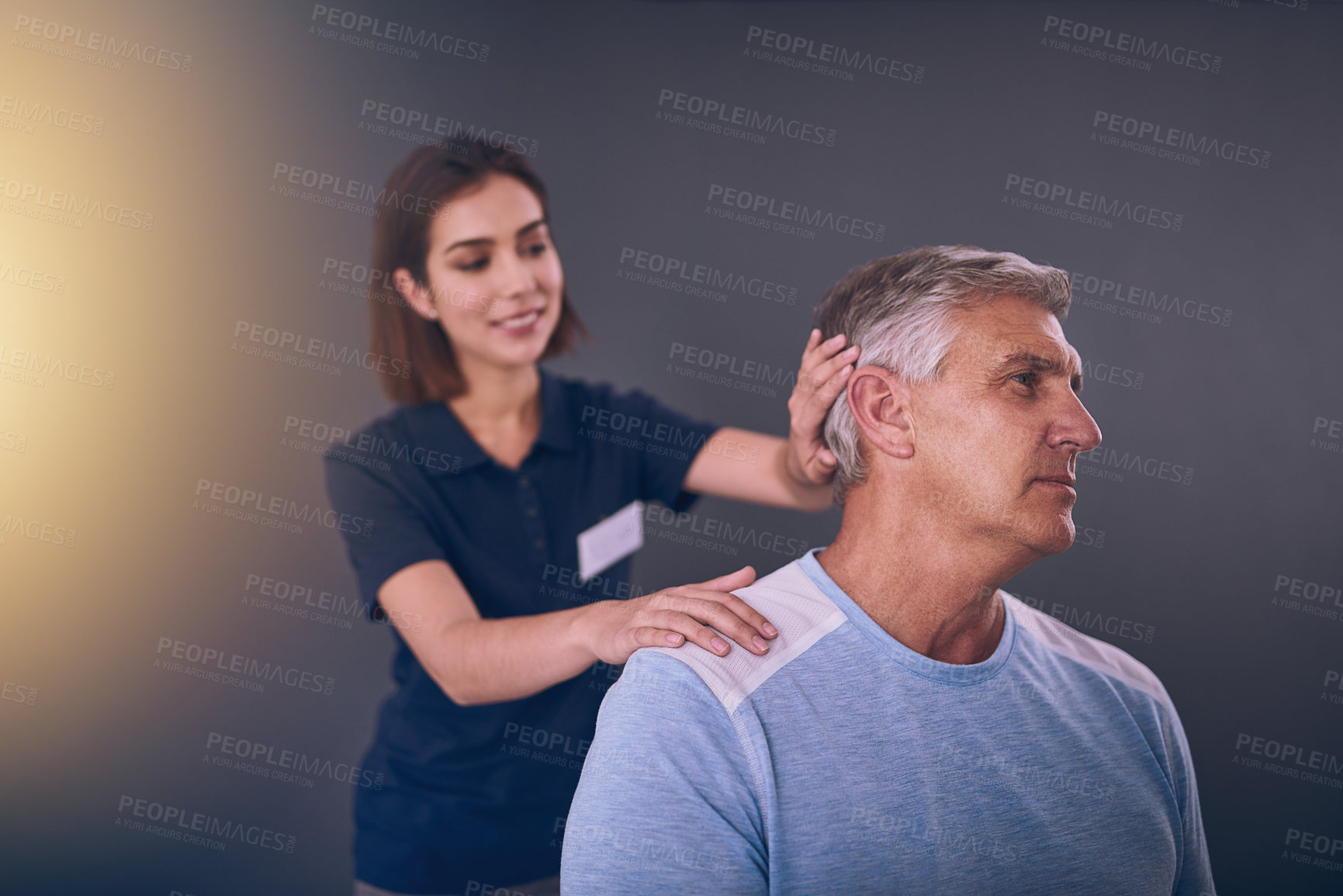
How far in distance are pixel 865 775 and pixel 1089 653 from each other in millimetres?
639

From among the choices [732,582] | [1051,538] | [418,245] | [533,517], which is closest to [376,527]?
[533,517]

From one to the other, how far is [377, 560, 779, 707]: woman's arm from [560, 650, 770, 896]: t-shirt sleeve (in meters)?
0.11

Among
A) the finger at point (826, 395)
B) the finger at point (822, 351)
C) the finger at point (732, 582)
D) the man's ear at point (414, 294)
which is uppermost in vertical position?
the man's ear at point (414, 294)

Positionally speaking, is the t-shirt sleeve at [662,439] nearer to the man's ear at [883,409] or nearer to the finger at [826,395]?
the finger at [826,395]

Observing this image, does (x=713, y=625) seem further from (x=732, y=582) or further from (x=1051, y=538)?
(x=1051, y=538)

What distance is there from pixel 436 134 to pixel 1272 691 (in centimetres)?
322

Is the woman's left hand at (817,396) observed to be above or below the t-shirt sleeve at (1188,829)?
above

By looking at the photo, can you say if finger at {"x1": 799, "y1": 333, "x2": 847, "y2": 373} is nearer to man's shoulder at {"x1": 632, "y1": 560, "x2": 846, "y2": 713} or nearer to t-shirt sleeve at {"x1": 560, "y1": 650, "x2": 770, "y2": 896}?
man's shoulder at {"x1": 632, "y1": 560, "x2": 846, "y2": 713}

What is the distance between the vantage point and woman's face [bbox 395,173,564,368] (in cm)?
223

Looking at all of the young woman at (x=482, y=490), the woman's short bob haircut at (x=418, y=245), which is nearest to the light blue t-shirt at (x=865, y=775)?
the young woman at (x=482, y=490)

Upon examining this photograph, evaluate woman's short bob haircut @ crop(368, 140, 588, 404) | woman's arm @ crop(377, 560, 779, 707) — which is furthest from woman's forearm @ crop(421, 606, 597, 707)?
woman's short bob haircut @ crop(368, 140, 588, 404)

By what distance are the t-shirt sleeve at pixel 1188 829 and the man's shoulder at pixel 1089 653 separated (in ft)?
0.27

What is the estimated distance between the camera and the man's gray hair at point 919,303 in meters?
1.52

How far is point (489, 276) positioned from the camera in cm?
224
